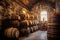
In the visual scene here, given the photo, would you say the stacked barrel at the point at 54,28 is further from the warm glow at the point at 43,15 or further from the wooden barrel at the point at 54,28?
the warm glow at the point at 43,15

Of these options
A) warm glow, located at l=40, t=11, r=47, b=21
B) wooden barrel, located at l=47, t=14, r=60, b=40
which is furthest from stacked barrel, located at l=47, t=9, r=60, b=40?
warm glow, located at l=40, t=11, r=47, b=21

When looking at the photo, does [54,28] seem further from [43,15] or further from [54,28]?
[43,15]

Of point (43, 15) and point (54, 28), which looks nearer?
point (54, 28)

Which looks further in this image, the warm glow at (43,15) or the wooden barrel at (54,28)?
the warm glow at (43,15)

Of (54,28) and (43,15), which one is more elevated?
(43,15)

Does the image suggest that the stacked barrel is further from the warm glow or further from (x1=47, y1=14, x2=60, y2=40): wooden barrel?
the warm glow

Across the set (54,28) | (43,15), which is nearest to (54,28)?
(54,28)

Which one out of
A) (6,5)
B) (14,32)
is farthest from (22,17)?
(14,32)

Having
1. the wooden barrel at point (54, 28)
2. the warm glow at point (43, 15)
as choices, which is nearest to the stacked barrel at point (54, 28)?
the wooden barrel at point (54, 28)

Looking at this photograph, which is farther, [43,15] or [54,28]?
[43,15]

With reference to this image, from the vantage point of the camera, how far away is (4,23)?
25.5 feet

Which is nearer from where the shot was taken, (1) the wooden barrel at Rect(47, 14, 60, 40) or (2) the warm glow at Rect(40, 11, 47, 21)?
(1) the wooden barrel at Rect(47, 14, 60, 40)

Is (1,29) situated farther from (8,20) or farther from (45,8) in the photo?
(45,8)

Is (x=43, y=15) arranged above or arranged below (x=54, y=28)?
above
